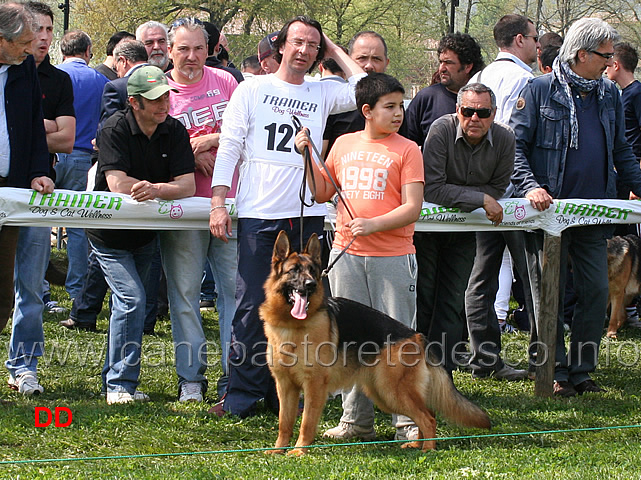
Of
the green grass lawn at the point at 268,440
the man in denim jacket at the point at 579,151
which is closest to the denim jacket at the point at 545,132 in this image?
the man in denim jacket at the point at 579,151

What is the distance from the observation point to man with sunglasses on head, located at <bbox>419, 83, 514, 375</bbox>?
5680 millimetres

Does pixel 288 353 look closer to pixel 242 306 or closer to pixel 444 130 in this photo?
pixel 242 306

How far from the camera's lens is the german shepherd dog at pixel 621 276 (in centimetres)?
876

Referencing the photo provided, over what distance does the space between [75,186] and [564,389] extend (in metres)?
4.79

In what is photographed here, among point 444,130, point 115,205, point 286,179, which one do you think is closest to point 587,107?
point 444,130

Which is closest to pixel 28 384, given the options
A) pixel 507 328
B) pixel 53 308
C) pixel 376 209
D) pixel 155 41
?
pixel 376 209

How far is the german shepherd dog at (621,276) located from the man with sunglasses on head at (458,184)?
11.6 ft

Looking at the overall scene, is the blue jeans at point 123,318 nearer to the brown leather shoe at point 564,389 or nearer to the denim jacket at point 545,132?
the denim jacket at point 545,132

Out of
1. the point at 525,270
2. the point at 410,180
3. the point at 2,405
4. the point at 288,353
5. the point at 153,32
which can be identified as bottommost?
the point at 2,405

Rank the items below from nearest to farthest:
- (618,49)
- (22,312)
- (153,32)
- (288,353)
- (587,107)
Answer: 1. (288,353)
2. (22,312)
3. (587,107)
4. (153,32)
5. (618,49)

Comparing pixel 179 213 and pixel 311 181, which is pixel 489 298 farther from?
pixel 179 213

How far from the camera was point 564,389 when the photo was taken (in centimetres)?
613

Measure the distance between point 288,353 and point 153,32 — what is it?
4686 mm

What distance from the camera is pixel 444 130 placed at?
19.0 feet
